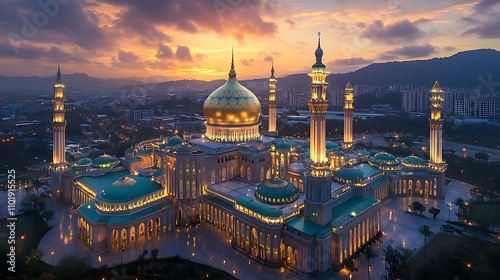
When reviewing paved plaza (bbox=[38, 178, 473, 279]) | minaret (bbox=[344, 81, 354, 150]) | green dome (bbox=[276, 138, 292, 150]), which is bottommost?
paved plaza (bbox=[38, 178, 473, 279])

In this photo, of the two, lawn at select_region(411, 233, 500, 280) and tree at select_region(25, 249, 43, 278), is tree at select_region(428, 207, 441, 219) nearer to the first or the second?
lawn at select_region(411, 233, 500, 280)

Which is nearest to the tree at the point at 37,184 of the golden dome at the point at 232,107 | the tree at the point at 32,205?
the tree at the point at 32,205

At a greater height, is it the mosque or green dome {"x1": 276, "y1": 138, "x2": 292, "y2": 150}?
green dome {"x1": 276, "y1": 138, "x2": 292, "y2": 150}

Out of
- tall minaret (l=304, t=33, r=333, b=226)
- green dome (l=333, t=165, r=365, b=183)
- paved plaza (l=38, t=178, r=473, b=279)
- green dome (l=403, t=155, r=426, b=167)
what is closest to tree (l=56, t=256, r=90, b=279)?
paved plaza (l=38, t=178, r=473, b=279)

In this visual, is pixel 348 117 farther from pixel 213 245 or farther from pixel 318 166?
pixel 213 245

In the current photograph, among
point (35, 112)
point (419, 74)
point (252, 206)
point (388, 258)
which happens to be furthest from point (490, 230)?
point (419, 74)

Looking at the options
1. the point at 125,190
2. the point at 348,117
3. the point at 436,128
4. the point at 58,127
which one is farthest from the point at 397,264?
the point at 58,127

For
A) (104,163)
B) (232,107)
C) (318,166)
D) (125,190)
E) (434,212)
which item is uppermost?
(232,107)
